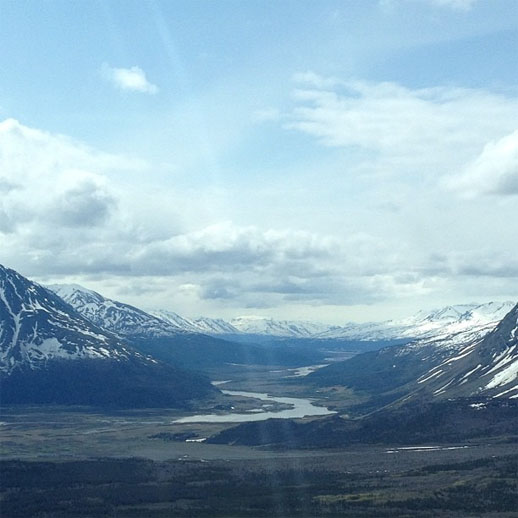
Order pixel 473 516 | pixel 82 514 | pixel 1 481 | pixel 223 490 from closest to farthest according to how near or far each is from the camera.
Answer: pixel 473 516 < pixel 82 514 < pixel 223 490 < pixel 1 481

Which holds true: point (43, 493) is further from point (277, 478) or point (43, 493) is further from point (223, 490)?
point (277, 478)

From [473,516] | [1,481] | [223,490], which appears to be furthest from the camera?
[1,481]

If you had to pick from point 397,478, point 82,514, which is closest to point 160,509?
point 82,514

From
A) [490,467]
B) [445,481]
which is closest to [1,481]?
[445,481]

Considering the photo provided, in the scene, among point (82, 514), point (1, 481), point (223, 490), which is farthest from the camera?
point (1, 481)

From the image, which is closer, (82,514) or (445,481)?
(82,514)

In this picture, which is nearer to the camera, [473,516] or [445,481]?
[473,516]

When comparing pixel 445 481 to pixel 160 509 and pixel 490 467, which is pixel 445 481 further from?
pixel 160 509

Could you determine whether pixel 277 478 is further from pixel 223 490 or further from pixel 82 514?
pixel 82 514
